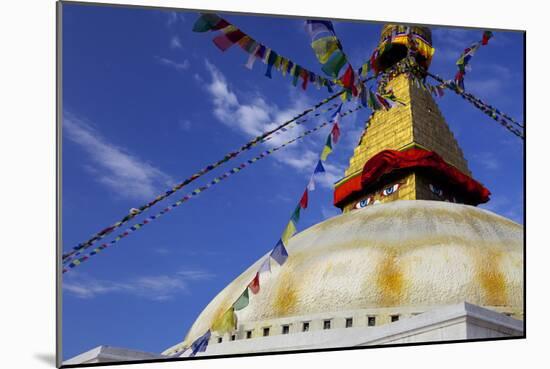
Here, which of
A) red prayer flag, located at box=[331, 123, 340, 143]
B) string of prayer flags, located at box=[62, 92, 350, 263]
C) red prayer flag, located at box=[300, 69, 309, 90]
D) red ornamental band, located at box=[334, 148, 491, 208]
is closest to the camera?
string of prayer flags, located at box=[62, 92, 350, 263]

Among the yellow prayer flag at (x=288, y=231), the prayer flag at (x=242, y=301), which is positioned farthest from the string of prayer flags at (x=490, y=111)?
the prayer flag at (x=242, y=301)

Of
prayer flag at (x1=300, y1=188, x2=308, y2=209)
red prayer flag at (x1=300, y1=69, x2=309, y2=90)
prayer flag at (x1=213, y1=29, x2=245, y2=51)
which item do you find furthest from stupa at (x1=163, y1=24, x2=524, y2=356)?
prayer flag at (x1=213, y1=29, x2=245, y2=51)

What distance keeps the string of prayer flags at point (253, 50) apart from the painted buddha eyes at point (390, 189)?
4.25 ft

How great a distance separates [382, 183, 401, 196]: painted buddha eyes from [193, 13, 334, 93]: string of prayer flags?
1.29 metres

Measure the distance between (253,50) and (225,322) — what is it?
223cm

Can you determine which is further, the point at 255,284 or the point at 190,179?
the point at 255,284

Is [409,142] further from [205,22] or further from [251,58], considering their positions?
[205,22]

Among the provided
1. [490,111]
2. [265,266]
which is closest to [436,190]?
[490,111]

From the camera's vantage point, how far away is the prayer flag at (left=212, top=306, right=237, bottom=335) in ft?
21.2

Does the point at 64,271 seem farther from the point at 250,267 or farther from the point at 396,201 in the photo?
the point at 396,201

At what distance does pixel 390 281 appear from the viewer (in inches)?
266

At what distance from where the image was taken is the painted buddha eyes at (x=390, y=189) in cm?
766

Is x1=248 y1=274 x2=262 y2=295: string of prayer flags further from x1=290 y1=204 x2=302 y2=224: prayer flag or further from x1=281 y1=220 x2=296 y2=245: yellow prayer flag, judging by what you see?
x1=290 y1=204 x2=302 y2=224: prayer flag

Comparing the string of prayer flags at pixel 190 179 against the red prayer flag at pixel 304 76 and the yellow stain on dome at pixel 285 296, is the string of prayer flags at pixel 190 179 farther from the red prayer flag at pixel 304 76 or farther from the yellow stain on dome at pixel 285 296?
the yellow stain on dome at pixel 285 296
